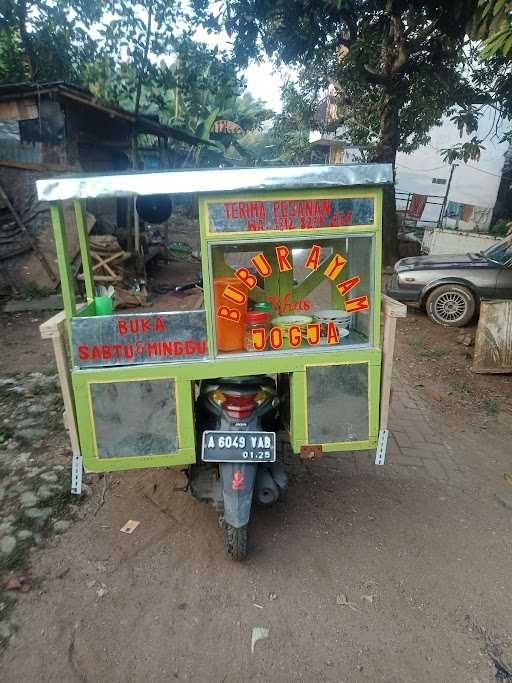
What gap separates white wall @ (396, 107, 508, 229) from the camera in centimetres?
1752

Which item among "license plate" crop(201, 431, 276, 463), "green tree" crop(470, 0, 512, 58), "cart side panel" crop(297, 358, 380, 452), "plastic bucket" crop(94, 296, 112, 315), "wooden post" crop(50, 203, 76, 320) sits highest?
"green tree" crop(470, 0, 512, 58)

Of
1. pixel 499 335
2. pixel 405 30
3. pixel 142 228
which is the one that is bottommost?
pixel 499 335

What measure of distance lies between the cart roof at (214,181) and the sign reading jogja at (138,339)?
62 centimetres

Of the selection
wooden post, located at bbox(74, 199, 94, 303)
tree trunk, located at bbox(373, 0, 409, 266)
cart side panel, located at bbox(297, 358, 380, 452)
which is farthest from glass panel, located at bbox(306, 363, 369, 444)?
tree trunk, located at bbox(373, 0, 409, 266)

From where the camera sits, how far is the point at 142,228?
11.1 metres

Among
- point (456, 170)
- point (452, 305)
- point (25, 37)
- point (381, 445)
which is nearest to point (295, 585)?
point (381, 445)

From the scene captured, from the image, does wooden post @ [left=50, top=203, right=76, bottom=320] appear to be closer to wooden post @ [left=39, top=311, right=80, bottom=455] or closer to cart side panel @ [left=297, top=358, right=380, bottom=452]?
wooden post @ [left=39, top=311, right=80, bottom=455]

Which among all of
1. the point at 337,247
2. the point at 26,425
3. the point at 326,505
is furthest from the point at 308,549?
the point at 26,425

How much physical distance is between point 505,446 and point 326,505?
1882 millimetres

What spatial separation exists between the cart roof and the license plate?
1.29m

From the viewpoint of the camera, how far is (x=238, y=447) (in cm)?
253

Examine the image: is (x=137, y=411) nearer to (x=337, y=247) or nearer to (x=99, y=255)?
(x=337, y=247)

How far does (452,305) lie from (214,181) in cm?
588

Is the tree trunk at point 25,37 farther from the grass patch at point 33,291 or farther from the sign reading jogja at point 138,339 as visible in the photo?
the sign reading jogja at point 138,339
